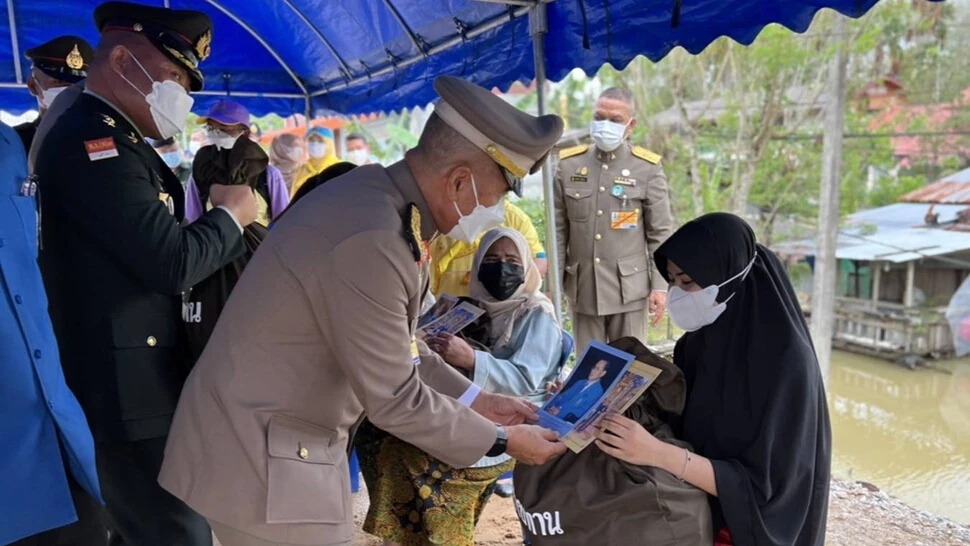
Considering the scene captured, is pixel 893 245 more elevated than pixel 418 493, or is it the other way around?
pixel 418 493

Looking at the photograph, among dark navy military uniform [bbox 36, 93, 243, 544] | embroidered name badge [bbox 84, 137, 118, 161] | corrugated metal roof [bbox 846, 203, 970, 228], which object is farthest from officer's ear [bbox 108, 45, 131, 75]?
corrugated metal roof [bbox 846, 203, 970, 228]

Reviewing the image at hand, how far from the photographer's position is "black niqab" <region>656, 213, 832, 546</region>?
1.82m

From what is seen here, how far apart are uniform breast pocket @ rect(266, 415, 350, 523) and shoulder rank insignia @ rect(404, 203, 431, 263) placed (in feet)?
1.52

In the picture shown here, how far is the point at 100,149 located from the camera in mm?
1720

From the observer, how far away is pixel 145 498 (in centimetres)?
185

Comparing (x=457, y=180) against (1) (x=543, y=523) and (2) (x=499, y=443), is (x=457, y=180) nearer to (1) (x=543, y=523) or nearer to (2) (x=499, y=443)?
(2) (x=499, y=443)

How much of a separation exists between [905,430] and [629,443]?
11571mm

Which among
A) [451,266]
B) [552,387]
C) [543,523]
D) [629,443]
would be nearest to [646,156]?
[451,266]

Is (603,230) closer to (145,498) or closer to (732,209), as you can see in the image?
(145,498)

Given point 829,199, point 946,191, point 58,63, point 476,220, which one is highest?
point 58,63

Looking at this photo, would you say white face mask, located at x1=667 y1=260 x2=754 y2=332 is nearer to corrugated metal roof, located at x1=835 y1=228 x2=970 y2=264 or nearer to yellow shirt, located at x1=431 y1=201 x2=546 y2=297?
yellow shirt, located at x1=431 y1=201 x2=546 y2=297

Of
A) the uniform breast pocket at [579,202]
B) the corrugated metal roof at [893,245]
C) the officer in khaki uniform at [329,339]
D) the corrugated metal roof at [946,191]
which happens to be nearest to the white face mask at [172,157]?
the uniform breast pocket at [579,202]

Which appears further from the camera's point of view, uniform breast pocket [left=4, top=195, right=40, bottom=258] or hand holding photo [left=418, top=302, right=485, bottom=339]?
hand holding photo [left=418, top=302, right=485, bottom=339]

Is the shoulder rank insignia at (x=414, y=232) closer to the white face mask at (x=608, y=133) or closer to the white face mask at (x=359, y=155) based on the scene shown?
the white face mask at (x=608, y=133)
